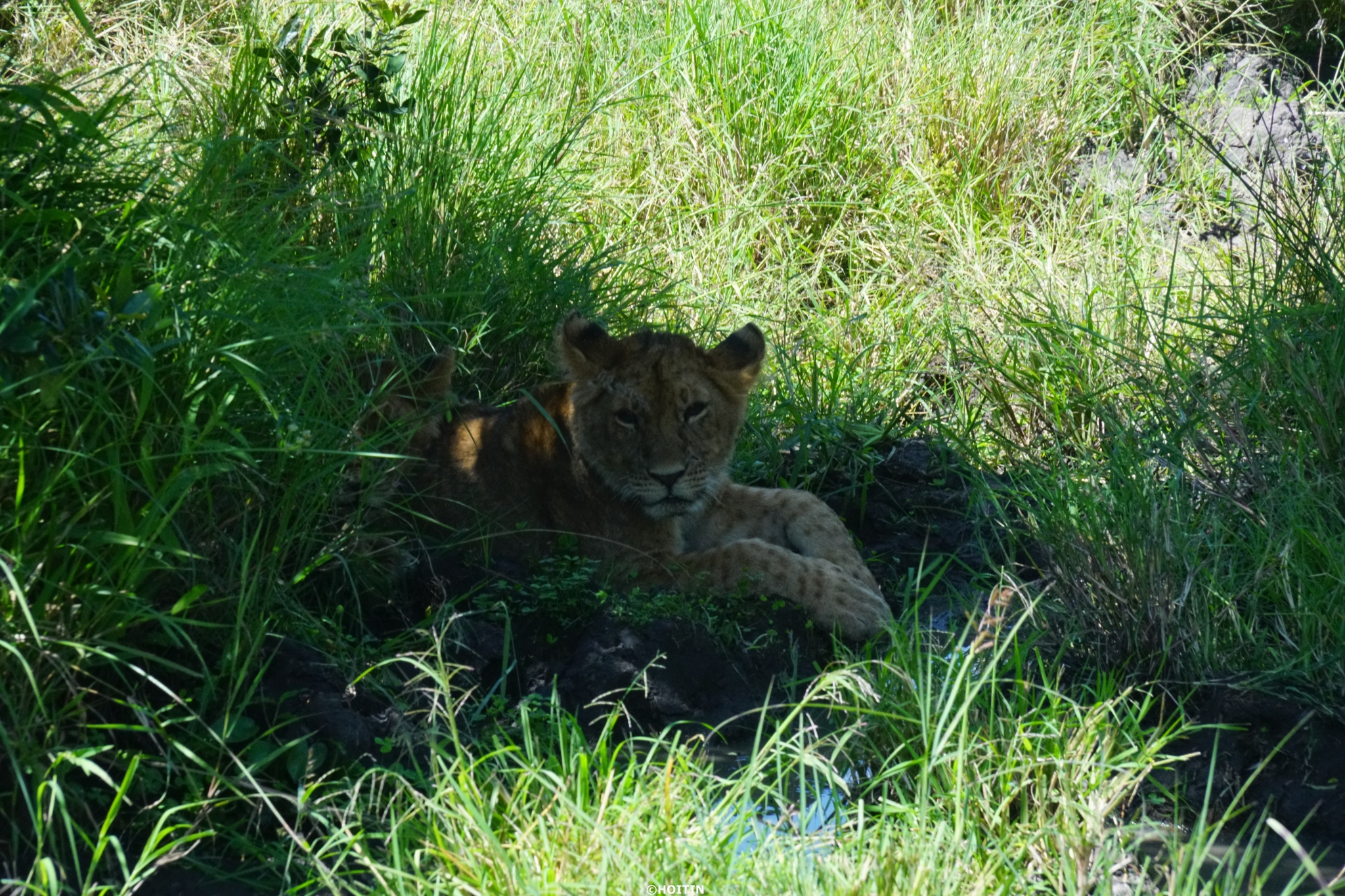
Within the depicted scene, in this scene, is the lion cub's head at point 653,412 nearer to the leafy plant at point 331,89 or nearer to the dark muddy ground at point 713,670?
the dark muddy ground at point 713,670

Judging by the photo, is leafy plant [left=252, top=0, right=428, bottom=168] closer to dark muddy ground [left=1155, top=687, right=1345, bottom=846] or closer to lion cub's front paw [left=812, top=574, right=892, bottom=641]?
lion cub's front paw [left=812, top=574, right=892, bottom=641]

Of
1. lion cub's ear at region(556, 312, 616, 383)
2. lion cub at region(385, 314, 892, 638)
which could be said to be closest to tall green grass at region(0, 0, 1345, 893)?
lion cub at region(385, 314, 892, 638)

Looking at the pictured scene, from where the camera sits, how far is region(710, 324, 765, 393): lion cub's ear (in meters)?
5.50

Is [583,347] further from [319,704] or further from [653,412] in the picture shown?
[319,704]

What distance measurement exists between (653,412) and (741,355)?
0.50 meters

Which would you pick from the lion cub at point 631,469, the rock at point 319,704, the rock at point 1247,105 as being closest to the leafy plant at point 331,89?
the lion cub at point 631,469

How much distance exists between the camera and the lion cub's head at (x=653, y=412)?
5.27 metres

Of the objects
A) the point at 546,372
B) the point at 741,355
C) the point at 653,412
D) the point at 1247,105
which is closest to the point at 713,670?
the point at 653,412

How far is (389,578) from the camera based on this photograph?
189 inches

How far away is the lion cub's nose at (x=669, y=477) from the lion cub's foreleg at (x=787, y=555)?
0.99 feet

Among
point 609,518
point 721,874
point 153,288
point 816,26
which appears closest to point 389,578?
point 609,518

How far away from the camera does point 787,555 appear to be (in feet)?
17.3

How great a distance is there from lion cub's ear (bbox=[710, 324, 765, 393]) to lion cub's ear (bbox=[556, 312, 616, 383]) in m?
0.42

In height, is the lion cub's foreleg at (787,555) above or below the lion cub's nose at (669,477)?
below
